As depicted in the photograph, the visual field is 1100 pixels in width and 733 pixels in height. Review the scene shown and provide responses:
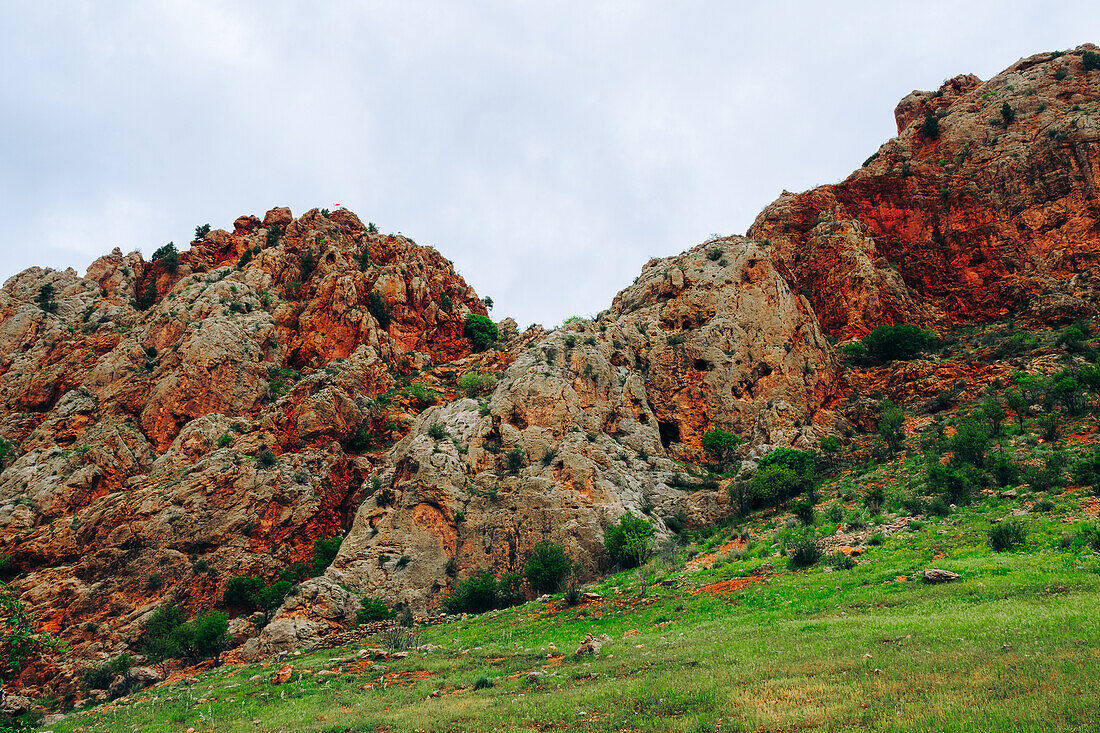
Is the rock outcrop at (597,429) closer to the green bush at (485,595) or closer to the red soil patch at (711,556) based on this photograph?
the green bush at (485,595)

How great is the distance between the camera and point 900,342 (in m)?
52.6

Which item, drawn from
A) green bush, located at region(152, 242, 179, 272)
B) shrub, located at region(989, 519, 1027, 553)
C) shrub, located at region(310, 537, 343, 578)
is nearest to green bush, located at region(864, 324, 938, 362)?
shrub, located at region(989, 519, 1027, 553)

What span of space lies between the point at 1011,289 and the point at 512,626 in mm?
57289

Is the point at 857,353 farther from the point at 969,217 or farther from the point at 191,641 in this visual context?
the point at 191,641

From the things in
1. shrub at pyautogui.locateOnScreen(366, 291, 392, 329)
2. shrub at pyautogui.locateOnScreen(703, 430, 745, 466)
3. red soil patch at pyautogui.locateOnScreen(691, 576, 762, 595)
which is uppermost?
shrub at pyautogui.locateOnScreen(366, 291, 392, 329)

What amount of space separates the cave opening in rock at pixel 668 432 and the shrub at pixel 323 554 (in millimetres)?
27090

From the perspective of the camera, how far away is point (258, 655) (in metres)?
28.4

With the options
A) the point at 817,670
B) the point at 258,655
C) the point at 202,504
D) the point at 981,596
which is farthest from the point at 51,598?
the point at 981,596

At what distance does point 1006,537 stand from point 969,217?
5246 centimetres

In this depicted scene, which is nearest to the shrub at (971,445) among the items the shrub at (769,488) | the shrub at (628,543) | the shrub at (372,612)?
the shrub at (769,488)

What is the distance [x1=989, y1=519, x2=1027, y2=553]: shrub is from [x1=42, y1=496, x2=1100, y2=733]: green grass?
0.44 meters

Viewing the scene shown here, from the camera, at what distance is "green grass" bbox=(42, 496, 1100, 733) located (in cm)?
893

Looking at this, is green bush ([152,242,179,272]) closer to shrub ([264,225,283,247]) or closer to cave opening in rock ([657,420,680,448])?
shrub ([264,225,283,247])

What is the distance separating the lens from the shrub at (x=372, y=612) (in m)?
31.8
